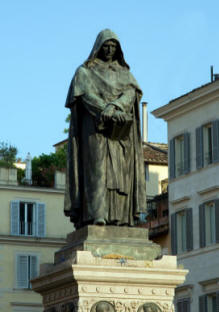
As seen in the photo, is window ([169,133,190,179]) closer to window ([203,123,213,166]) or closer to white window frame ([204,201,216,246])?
window ([203,123,213,166])

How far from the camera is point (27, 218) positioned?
68.0 meters

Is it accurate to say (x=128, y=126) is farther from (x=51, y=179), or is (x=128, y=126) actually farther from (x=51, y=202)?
(x=51, y=179)

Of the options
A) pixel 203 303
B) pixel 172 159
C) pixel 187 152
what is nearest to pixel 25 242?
pixel 172 159

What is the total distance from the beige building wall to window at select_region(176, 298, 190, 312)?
460 inches

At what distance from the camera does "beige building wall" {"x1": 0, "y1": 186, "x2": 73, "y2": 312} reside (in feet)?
218

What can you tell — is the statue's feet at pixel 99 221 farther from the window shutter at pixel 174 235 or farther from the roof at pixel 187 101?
the window shutter at pixel 174 235

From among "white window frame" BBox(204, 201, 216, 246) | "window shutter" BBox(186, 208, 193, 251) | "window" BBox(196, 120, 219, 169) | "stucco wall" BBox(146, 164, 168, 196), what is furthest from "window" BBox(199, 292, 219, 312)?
"stucco wall" BBox(146, 164, 168, 196)

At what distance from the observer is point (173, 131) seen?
59281mm

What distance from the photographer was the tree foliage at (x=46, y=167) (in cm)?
7588

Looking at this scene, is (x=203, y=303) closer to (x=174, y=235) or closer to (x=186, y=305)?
(x=186, y=305)

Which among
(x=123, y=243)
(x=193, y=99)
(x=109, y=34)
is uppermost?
(x=193, y=99)

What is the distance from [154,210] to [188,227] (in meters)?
5.80

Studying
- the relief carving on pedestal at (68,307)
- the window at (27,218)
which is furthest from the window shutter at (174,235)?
the relief carving on pedestal at (68,307)

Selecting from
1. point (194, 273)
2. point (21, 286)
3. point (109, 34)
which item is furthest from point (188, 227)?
point (109, 34)
